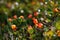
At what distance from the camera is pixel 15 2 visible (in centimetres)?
380

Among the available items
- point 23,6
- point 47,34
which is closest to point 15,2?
point 23,6

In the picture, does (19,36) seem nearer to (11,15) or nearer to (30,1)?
(11,15)

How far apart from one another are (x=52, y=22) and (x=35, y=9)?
350 millimetres

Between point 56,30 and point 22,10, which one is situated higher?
point 22,10

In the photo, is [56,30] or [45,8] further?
[45,8]

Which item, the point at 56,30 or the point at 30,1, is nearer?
the point at 56,30

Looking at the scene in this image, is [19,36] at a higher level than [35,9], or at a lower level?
lower

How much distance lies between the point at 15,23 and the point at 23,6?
1.00 ft

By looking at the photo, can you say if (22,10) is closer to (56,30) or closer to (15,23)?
(15,23)

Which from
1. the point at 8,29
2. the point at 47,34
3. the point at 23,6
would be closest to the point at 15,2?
the point at 23,6

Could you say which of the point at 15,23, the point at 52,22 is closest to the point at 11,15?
the point at 15,23

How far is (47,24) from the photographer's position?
12.1 feet

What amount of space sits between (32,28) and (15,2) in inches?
20.3

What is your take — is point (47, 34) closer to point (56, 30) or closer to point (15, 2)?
point (56, 30)
